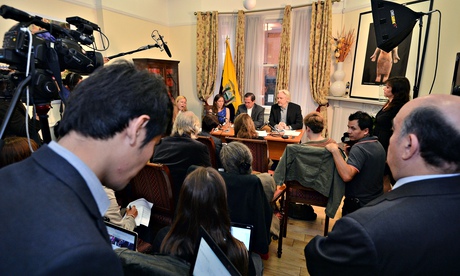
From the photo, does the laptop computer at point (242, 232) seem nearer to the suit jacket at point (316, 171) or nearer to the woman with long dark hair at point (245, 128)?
the suit jacket at point (316, 171)

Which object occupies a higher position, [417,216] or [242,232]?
[417,216]

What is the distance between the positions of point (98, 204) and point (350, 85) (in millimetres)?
4524

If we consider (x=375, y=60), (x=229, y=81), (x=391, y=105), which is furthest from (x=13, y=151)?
(x=375, y=60)

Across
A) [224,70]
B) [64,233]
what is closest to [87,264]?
[64,233]

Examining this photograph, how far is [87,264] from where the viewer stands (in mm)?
357

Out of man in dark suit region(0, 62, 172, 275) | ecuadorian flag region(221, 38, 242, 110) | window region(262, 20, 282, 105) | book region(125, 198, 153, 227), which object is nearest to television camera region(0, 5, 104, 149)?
man in dark suit region(0, 62, 172, 275)

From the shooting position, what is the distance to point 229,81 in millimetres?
5035

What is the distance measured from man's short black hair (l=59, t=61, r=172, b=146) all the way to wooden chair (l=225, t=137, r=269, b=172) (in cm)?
179

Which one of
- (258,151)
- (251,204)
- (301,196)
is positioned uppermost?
(258,151)

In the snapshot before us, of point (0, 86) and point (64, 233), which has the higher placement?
point (0, 86)

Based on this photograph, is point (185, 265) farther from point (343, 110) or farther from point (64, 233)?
point (343, 110)

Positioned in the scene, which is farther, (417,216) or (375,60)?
(375,60)

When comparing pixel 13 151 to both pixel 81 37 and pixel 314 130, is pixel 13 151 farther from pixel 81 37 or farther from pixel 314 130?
pixel 314 130

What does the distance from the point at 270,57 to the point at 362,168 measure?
3704 millimetres
